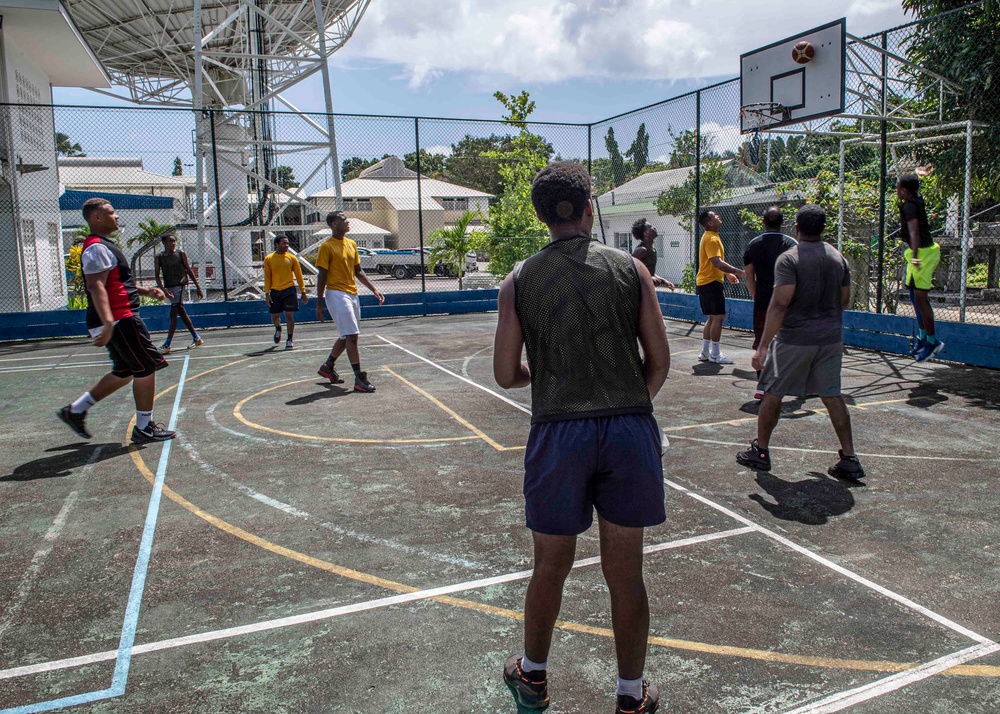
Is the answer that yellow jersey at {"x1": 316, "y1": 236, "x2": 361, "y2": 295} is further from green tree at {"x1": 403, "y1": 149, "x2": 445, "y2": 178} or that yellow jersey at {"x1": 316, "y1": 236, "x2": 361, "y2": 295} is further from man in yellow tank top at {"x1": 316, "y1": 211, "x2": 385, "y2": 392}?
green tree at {"x1": 403, "y1": 149, "x2": 445, "y2": 178}

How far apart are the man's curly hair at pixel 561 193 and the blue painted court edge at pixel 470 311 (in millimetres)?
8722

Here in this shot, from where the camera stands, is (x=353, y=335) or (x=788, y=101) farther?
(x=788, y=101)

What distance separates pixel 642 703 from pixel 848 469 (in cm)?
335

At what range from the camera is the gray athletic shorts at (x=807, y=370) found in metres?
5.48

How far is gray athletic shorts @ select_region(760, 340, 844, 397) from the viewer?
5.48 metres

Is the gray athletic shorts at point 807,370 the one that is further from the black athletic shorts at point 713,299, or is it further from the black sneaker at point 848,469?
the black athletic shorts at point 713,299

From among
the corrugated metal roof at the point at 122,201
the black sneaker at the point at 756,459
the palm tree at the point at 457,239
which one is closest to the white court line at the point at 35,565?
the black sneaker at the point at 756,459

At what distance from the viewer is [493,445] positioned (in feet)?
21.3

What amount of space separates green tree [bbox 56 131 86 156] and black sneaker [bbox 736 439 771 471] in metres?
14.0

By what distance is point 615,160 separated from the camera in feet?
57.1

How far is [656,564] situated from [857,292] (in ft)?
37.9

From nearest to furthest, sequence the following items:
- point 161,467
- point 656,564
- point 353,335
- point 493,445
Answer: point 656,564 < point 161,467 < point 493,445 < point 353,335

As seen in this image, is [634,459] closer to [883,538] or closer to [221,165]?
[883,538]

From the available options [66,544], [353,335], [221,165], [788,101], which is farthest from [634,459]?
[221,165]
